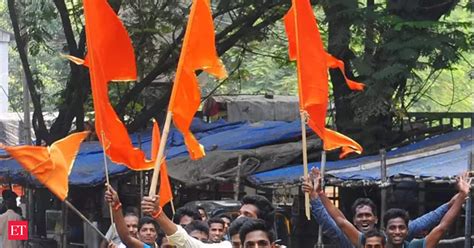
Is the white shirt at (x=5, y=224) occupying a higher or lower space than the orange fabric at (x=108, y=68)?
lower

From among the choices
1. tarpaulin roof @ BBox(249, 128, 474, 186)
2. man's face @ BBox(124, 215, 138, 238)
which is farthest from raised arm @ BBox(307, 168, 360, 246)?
tarpaulin roof @ BBox(249, 128, 474, 186)

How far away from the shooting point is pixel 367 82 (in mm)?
14484

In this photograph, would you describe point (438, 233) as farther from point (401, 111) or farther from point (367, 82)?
point (401, 111)

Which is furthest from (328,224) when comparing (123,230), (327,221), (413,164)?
(413,164)

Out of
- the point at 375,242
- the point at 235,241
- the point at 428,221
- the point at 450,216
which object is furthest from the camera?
the point at 428,221

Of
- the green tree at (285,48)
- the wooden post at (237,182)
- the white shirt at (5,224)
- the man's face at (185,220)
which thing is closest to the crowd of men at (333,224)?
the man's face at (185,220)

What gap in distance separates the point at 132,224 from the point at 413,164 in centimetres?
457

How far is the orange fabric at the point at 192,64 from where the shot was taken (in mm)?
8242

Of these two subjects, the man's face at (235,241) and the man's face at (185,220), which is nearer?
the man's face at (235,241)

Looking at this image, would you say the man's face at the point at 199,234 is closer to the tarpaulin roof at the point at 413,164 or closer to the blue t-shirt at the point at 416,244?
the blue t-shirt at the point at 416,244

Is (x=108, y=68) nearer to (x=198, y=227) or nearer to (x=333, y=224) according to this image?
(x=198, y=227)

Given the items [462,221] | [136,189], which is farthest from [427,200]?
[136,189]

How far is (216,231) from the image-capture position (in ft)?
30.4

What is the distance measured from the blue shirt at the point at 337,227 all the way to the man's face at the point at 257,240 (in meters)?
1.88
